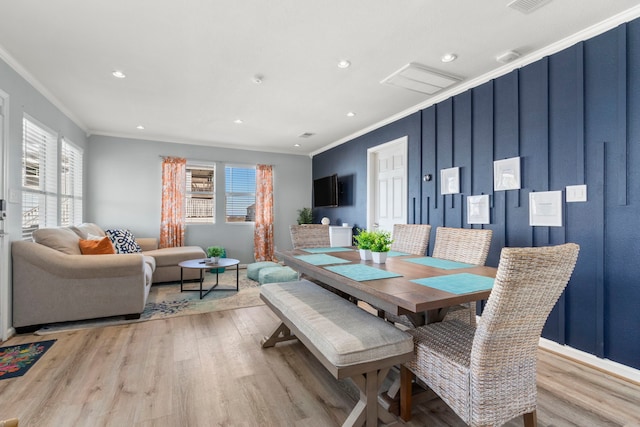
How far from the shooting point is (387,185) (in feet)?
14.8

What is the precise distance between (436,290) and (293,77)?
2512mm

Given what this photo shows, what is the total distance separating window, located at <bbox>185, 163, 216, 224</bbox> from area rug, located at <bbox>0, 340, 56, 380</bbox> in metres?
3.50

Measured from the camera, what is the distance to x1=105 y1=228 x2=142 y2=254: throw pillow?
455cm

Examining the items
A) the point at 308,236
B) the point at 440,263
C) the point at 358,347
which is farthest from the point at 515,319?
the point at 308,236

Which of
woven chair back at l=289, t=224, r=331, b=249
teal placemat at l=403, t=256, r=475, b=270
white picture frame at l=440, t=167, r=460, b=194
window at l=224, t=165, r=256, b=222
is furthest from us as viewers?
window at l=224, t=165, r=256, b=222

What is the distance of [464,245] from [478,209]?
0.85 m

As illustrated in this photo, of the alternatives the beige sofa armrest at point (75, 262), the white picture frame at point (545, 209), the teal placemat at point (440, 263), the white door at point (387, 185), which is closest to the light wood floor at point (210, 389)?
the beige sofa armrest at point (75, 262)

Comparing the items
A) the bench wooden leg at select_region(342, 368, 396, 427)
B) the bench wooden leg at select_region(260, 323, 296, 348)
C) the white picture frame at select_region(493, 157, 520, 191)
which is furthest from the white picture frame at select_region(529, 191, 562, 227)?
the bench wooden leg at select_region(260, 323, 296, 348)

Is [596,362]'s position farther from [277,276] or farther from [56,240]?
[56,240]

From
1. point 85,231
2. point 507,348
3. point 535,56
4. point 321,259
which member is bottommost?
point 507,348

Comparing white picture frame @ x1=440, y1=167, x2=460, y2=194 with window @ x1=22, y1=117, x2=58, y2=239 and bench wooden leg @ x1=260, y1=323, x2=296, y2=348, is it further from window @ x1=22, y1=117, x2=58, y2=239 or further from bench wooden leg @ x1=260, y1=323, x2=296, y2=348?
window @ x1=22, y1=117, x2=58, y2=239

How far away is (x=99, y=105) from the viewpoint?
3814mm

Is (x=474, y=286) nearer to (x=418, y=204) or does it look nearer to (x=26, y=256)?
(x=418, y=204)

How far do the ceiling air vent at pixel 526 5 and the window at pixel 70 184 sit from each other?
5.08m
